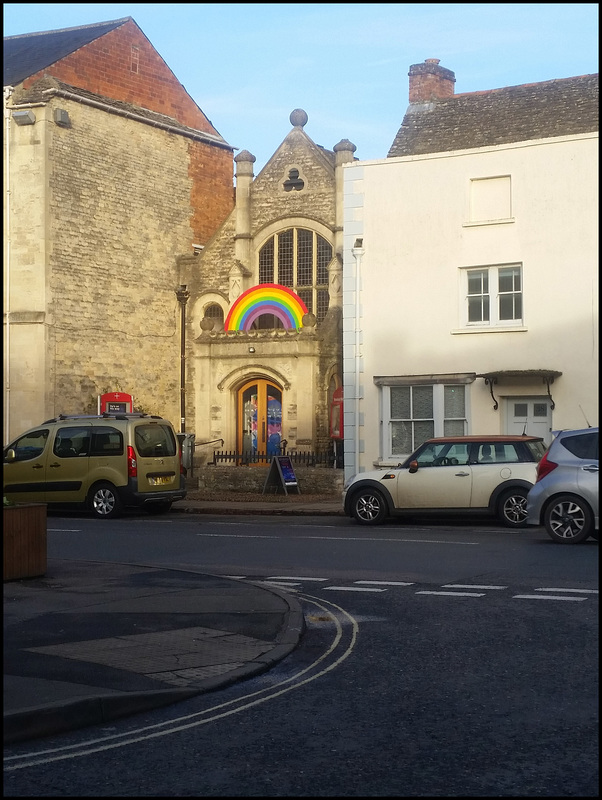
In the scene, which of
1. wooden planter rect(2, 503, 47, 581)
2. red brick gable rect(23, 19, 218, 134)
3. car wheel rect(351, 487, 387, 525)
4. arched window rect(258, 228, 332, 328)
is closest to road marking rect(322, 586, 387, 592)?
wooden planter rect(2, 503, 47, 581)

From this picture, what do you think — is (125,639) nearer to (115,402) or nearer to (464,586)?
(464,586)

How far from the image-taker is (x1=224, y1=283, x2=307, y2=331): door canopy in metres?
33.5

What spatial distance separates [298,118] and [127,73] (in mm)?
6121

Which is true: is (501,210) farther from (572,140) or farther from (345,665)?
(345,665)

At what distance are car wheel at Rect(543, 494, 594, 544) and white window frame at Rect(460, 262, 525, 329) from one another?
9.59 m

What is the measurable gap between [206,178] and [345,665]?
3490 cm

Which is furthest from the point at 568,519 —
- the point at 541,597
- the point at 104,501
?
the point at 104,501

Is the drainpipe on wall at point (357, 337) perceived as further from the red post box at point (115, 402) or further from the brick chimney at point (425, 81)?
the red post box at point (115, 402)

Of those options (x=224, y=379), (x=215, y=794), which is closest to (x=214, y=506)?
(x=224, y=379)

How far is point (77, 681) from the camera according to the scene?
23.5 feet

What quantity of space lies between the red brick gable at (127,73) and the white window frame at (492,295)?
55.4ft

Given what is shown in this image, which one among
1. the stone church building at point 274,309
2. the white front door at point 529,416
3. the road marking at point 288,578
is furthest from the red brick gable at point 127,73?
the road marking at point 288,578

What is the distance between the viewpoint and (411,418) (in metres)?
25.8

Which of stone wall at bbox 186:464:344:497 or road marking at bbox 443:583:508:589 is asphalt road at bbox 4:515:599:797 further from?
stone wall at bbox 186:464:344:497
